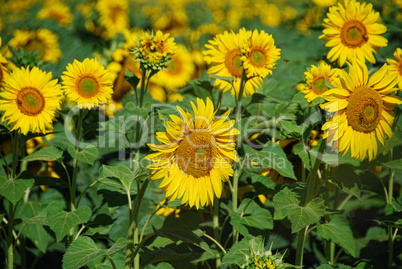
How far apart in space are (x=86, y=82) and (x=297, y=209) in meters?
0.81

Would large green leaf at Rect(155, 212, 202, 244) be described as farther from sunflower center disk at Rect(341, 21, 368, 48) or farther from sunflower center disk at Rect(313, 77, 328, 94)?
sunflower center disk at Rect(341, 21, 368, 48)

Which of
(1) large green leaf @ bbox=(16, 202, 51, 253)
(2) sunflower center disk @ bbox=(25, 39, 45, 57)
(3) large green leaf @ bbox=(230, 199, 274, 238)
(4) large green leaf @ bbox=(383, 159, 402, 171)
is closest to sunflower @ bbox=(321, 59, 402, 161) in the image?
(4) large green leaf @ bbox=(383, 159, 402, 171)

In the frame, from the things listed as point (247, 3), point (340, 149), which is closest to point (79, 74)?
point (340, 149)

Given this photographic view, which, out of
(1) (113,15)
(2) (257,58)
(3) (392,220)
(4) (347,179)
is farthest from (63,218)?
(1) (113,15)

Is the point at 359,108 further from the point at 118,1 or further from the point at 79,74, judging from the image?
the point at 118,1

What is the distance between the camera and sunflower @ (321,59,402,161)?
1268 millimetres

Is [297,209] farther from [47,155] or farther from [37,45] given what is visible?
[37,45]

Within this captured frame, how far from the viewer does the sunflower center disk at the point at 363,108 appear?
1282 mm

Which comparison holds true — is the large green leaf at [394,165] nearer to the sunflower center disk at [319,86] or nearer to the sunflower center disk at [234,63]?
the sunflower center disk at [319,86]

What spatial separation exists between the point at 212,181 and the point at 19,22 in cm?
281

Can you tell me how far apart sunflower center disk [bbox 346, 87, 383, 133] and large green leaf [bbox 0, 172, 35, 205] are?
1.08m

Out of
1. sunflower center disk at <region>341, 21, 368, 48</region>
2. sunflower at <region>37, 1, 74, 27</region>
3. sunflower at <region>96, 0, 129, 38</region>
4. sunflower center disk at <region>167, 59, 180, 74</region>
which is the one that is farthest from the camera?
sunflower at <region>37, 1, 74, 27</region>

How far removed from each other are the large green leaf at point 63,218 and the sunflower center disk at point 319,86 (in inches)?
34.8

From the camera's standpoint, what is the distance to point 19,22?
352 cm
